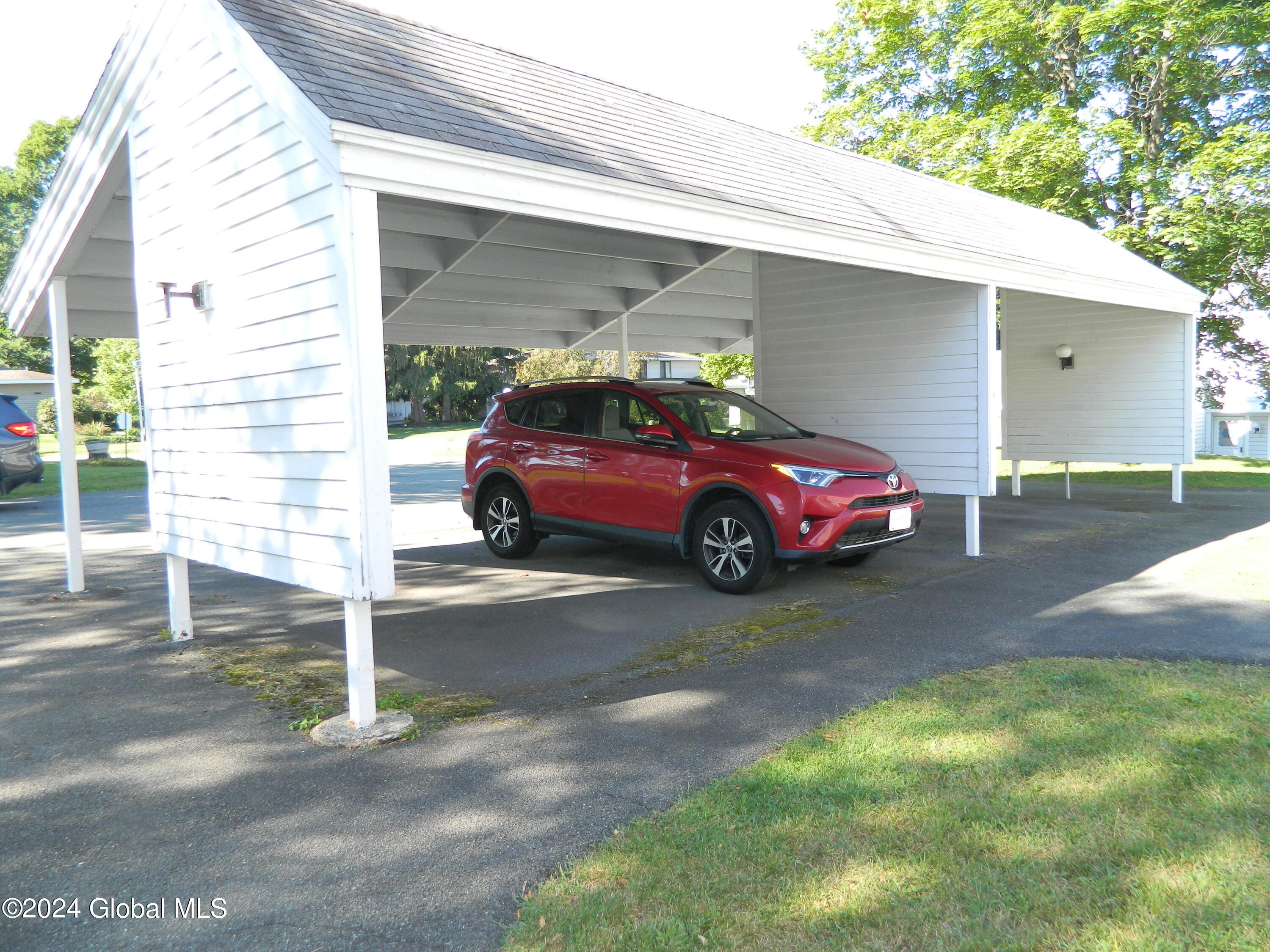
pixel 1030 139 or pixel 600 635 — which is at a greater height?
pixel 1030 139

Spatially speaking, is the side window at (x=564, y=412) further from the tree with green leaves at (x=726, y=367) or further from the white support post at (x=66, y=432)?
the tree with green leaves at (x=726, y=367)

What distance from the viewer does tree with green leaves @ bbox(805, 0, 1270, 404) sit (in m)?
18.4

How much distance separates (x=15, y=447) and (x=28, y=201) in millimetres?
53256

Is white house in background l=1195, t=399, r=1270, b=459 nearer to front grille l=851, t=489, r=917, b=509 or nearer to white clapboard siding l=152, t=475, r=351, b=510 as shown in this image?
front grille l=851, t=489, r=917, b=509

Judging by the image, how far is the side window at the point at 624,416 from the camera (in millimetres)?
8086

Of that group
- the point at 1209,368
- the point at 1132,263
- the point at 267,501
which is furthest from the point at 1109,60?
the point at 267,501

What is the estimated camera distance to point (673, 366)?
5466cm

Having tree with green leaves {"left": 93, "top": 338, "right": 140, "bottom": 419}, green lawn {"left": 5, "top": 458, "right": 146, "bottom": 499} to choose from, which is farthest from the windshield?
tree with green leaves {"left": 93, "top": 338, "right": 140, "bottom": 419}

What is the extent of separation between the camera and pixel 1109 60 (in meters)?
22.1

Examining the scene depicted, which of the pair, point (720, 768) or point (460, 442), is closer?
point (720, 768)

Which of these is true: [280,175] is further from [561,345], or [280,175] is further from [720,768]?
[561,345]

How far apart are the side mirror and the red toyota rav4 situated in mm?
11

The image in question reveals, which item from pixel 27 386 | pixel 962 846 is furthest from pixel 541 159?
pixel 27 386

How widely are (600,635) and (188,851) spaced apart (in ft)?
10.9
